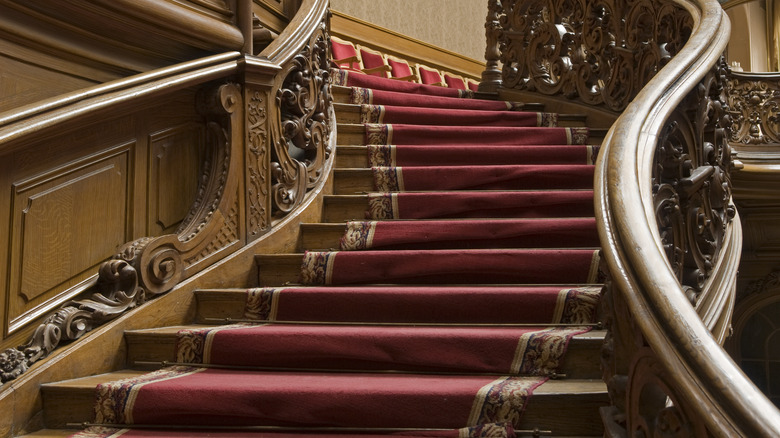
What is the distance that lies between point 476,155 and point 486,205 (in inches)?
20.8

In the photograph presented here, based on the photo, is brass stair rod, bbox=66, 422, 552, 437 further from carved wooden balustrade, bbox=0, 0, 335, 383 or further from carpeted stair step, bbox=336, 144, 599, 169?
carpeted stair step, bbox=336, 144, 599, 169

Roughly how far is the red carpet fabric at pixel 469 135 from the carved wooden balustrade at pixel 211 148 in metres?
0.31

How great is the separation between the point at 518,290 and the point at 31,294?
147cm

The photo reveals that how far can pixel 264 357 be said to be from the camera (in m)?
2.43

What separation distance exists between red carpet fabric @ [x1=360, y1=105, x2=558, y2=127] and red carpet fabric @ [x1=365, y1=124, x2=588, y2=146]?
0.21 meters

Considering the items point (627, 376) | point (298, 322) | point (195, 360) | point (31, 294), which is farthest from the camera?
point (298, 322)

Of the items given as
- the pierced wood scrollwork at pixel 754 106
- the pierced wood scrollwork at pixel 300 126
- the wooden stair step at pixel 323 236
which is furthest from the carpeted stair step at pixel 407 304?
the pierced wood scrollwork at pixel 754 106

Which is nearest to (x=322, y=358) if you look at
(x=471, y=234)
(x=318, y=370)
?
(x=318, y=370)

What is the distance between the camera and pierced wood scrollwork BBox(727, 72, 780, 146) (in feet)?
21.6

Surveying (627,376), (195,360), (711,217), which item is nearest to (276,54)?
(195,360)

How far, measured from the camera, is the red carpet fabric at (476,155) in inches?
145

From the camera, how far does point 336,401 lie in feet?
6.86

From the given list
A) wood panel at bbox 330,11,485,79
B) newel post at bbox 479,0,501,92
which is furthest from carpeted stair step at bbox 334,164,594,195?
wood panel at bbox 330,11,485,79

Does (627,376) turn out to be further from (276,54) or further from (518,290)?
(276,54)
